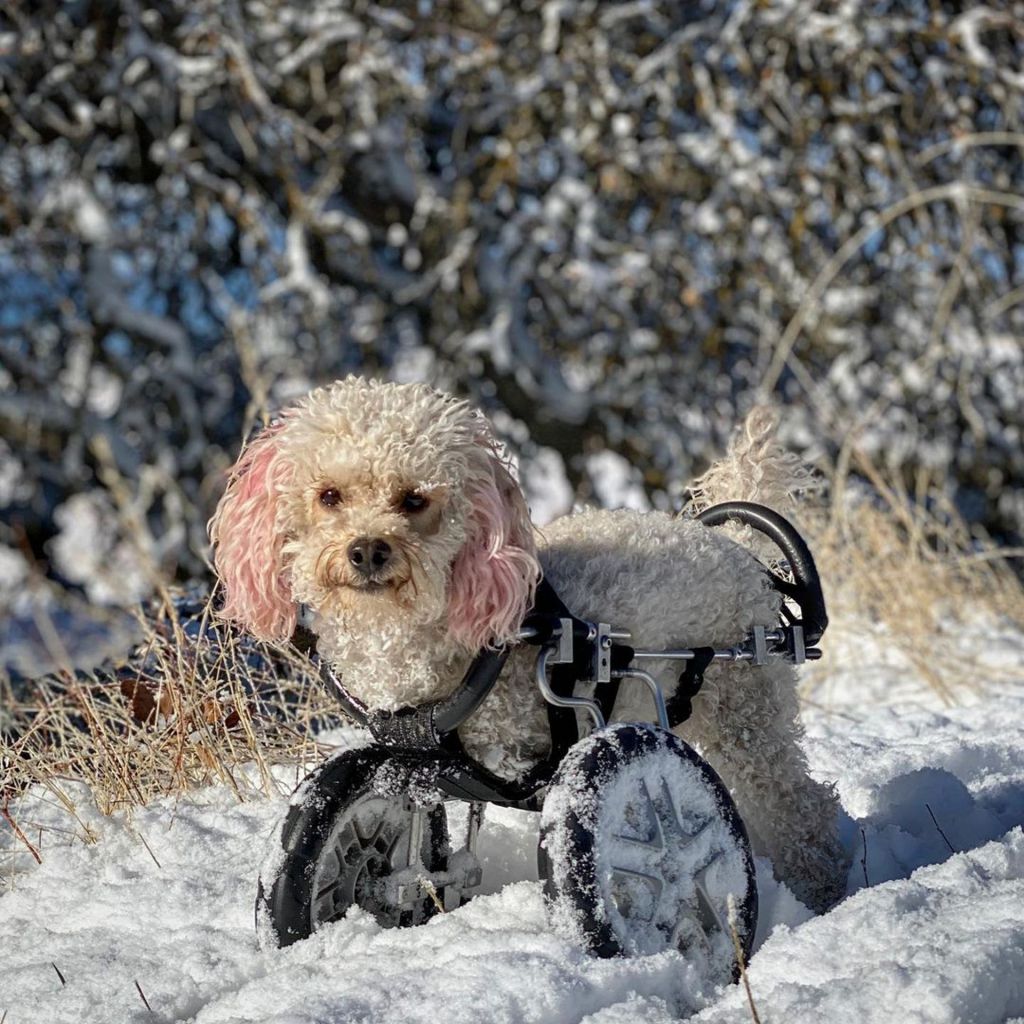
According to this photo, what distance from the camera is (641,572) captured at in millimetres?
2320

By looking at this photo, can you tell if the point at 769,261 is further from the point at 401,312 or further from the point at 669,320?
the point at 401,312

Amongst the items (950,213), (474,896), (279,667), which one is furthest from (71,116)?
(474,896)

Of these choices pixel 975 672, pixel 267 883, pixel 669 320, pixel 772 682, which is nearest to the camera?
pixel 267 883

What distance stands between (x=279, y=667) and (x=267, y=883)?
2203 millimetres

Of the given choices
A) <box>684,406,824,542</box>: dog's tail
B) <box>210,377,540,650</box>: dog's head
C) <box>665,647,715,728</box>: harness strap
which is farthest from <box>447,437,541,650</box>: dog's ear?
<box>684,406,824,542</box>: dog's tail

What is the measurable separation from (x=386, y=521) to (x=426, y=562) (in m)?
0.09

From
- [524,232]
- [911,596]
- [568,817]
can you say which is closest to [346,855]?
[568,817]

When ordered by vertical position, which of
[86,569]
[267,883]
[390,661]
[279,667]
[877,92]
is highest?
[877,92]

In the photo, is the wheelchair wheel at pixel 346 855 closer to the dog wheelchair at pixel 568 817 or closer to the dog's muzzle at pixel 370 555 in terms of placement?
the dog wheelchair at pixel 568 817

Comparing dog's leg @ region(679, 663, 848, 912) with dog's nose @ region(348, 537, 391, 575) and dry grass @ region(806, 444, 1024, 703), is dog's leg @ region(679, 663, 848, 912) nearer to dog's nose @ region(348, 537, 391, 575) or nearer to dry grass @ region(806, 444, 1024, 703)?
dog's nose @ region(348, 537, 391, 575)

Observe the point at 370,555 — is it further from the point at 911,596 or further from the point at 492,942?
the point at 911,596

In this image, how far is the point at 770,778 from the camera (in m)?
2.56

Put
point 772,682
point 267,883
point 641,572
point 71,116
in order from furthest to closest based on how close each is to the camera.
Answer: point 71,116
point 772,682
point 641,572
point 267,883

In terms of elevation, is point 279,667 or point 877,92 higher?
point 877,92
